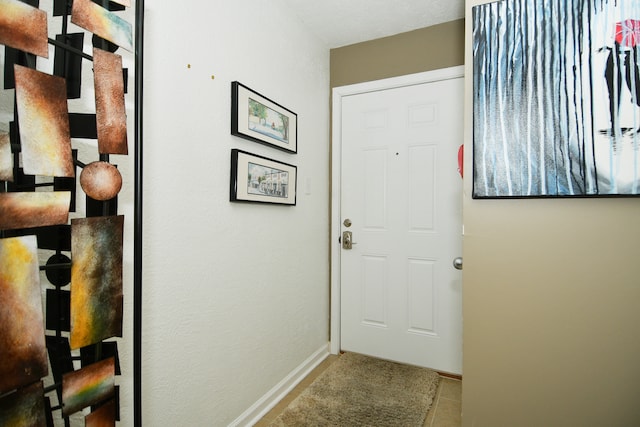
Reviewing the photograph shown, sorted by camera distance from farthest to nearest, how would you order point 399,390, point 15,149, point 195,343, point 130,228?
1. point 399,390
2. point 195,343
3. point 130,228
4. point 15,149

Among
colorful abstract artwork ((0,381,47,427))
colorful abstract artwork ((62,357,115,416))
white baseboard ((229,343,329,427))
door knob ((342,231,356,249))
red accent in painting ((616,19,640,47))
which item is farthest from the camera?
door knob ((342,231,356,249))

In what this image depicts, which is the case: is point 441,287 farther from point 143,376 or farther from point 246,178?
point 143,376

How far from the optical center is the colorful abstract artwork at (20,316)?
29.0 inches

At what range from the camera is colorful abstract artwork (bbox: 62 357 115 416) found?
869mm

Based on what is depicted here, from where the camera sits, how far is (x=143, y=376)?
124 centimetres

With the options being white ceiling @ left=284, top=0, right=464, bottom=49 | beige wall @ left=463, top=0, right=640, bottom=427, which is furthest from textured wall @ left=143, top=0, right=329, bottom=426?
beige wall @ left=463, top=0, right=640, bottom=427

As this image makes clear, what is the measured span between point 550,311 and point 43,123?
1836 millimetres

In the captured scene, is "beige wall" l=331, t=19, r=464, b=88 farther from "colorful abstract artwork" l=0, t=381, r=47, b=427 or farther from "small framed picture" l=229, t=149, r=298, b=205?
"colorful abstract artwork" l=0, t=381, r=47, b=427

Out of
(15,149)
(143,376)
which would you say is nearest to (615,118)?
(15,149)

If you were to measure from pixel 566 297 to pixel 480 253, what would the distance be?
1.17 ft

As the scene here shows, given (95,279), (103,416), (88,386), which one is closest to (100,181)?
(95,279)

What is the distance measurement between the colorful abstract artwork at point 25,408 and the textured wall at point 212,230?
1.50ft

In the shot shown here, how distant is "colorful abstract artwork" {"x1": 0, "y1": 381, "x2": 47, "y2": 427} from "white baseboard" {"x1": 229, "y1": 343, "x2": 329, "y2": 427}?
3.52ft

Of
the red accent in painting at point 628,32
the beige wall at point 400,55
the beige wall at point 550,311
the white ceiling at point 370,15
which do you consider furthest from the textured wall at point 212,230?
the red accent in painting at point 628,32
